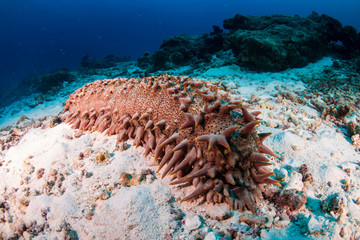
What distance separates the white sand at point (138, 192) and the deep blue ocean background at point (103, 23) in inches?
1609

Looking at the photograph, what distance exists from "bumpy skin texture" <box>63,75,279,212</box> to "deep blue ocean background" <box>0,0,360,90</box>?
41.0 metres

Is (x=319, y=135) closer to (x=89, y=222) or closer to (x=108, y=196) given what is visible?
(x=108, y=196)

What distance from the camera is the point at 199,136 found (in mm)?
1752

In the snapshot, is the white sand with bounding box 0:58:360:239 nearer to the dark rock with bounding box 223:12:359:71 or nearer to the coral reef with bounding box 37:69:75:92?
the dark rock with bounding box 223:12:359:71

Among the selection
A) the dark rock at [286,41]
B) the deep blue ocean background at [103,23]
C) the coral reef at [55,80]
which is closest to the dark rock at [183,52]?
the dark rock at [286,41]

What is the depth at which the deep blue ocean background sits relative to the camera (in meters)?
60.2

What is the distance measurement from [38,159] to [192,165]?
2.63 metres

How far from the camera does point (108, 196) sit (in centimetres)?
204

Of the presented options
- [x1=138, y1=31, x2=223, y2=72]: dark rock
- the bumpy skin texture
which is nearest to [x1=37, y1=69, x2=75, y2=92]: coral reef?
[x1=138, y1=31, x2=223, y2=72]: dark rock

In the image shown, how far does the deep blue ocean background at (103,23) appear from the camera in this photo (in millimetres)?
60219

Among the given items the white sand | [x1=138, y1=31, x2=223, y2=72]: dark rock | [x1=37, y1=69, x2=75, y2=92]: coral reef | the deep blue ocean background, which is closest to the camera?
the white sand

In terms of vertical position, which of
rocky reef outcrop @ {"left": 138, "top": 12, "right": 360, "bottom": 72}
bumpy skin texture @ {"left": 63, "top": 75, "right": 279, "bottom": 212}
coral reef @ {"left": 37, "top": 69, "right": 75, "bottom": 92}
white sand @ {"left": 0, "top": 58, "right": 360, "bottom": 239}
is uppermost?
rocky reef outcrop @ {"left": 138, "top": 12, "right": 360, "bottom": 72}

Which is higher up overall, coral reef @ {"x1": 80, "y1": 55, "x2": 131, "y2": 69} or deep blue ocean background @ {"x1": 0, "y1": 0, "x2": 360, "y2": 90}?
deep blue ocean background @ {"x1": 0, "y1": 0, "x2": 360, "y2": 90}

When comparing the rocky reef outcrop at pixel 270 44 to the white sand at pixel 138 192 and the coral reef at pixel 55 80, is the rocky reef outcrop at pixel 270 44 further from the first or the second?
the coral reef at pixel 55 80
